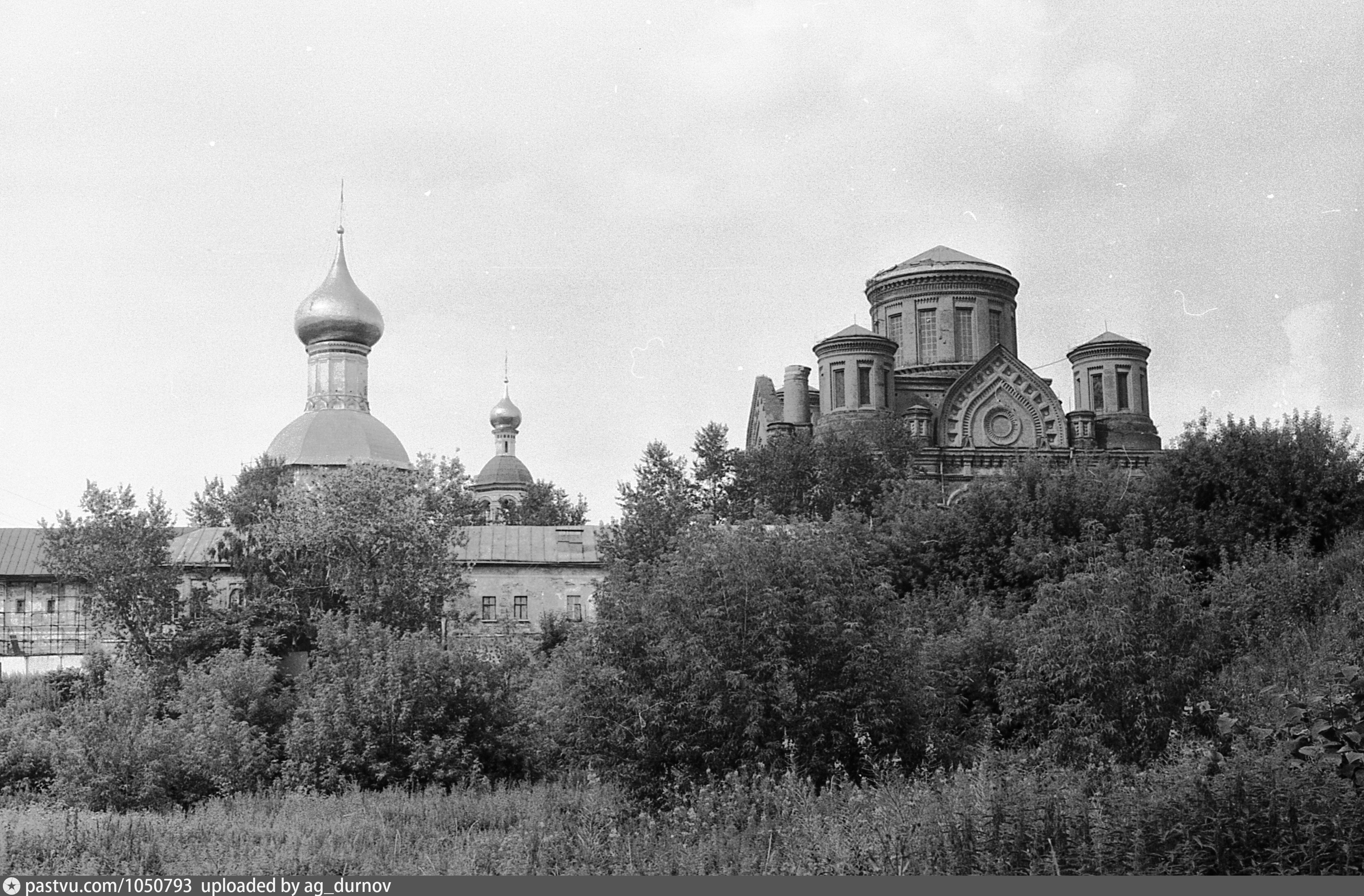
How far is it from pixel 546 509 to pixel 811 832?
154 feet

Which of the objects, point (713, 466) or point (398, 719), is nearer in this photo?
point (398, 719)

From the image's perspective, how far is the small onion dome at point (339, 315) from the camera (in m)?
58.8

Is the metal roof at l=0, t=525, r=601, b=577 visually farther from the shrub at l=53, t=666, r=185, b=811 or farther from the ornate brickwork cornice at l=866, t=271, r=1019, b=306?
the ornate brickwork cornice at l=866, t=271, r=1019, b=306

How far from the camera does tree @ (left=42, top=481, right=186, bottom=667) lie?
30453 millimetres

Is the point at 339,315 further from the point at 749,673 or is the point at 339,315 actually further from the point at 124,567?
the point at 749,673

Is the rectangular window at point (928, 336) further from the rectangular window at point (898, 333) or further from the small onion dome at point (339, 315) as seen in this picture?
the small onion dome at point (339, 315)

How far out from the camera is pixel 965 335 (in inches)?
1950

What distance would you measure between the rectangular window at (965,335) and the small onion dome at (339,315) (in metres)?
23.7

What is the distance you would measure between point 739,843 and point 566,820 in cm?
318

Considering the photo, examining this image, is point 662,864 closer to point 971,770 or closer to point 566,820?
point 566,820

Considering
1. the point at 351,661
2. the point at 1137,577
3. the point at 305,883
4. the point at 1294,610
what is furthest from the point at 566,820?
the point at 1294,610

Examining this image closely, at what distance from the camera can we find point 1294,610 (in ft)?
75.5

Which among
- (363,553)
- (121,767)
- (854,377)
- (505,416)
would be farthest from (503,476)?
(121,767)

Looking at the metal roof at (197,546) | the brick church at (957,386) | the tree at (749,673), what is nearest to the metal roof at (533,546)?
the metal roof at (197,546)
